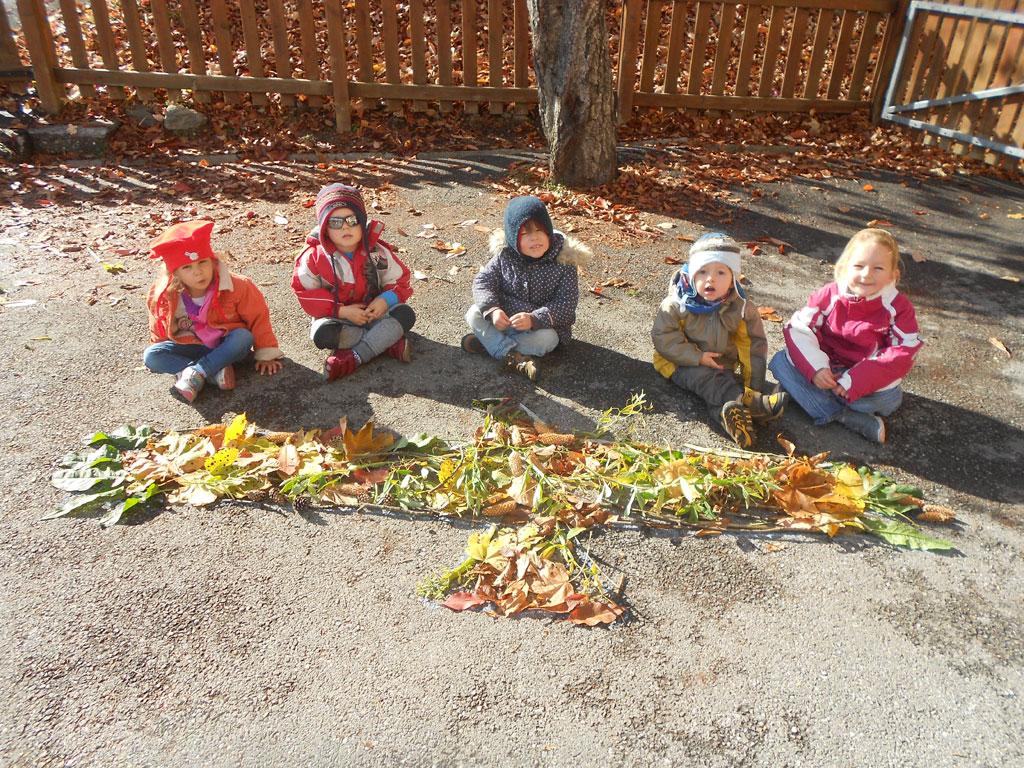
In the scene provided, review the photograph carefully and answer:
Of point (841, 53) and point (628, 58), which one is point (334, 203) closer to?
point (628, 58)

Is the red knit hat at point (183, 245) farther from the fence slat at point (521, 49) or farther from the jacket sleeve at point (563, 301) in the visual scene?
the fence slat at point (521, 49)

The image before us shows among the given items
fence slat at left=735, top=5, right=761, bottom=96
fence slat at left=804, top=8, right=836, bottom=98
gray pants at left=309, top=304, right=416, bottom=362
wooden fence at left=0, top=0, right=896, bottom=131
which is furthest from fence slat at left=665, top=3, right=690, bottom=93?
gray pants at left=309, top=304, right=416, bottom=362

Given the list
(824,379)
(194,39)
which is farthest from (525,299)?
(194,39)

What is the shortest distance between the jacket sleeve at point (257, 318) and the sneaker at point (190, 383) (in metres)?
0.37

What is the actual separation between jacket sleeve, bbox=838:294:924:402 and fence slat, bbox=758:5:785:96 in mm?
5891

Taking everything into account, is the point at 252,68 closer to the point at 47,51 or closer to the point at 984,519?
the point at 47,51

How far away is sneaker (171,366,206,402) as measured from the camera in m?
3.96

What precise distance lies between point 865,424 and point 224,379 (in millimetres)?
3484

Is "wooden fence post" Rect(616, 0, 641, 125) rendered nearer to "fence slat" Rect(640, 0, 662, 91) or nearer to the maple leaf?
"fence slat" Rect(640, 0, 662, 91)

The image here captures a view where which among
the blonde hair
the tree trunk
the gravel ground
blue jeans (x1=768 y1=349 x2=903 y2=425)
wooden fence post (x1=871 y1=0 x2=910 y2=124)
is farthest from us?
wooden fence post (x1=871 y1=0 x2=910 y2=124)

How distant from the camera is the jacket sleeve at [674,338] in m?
3.96

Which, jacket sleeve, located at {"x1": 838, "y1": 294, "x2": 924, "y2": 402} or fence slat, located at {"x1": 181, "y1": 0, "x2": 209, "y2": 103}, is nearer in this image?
jacket sleeve, located at {"x1": 838, "y1": 294, "x2": 924, "y2": 402}

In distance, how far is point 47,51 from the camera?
8008 millimetres

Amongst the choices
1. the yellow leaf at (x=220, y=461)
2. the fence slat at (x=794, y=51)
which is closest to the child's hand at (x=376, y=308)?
the yellow leaf at (x=220, y=461)
